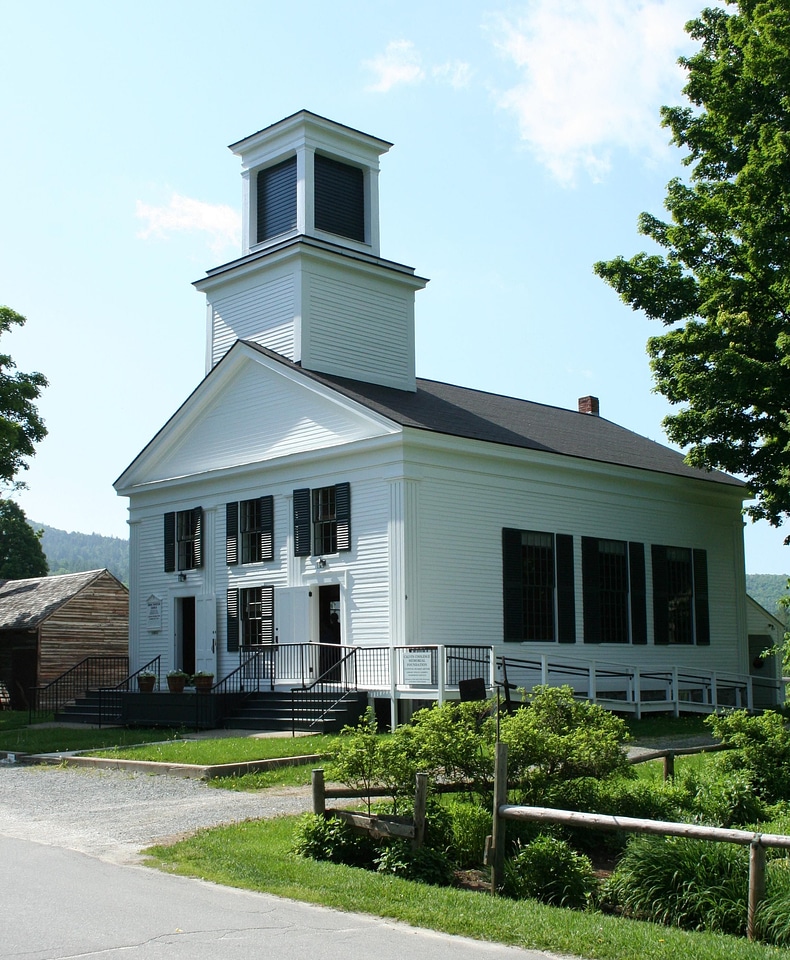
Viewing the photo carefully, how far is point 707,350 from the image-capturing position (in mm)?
25219

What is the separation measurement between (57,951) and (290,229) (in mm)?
24091

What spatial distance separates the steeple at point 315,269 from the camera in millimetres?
27812

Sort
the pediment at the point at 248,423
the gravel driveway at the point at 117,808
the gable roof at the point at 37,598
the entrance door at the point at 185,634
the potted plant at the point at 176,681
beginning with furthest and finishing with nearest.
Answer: the gable roof at the point at 37,598
the entrance door at the point at 185,634
the potted plant at the point at 176,681
the pediment at the point at 248,423
the gravel driveway at the point at 117,808

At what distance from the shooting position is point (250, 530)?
2723cm

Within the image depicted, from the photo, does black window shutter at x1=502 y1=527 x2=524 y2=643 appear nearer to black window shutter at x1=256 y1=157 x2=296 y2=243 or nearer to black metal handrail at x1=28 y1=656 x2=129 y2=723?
black window shutter at x1=256 y1=157 x2=296 y2=243

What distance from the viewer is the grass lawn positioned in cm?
751

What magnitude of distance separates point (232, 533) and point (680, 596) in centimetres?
1231

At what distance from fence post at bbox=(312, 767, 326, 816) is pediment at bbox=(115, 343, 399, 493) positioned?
13275mm

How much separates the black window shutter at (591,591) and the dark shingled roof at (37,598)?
57.8 feet

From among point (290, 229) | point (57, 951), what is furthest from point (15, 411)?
point (57, 951)

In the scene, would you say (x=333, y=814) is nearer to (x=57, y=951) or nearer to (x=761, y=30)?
(x=57, y=951)

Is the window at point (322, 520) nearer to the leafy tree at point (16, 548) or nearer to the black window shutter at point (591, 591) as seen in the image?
the black window shutter at point (591, 591)

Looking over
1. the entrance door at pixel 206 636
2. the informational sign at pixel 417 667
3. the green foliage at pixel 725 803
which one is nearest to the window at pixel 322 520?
the informational sign at pixel 417 667

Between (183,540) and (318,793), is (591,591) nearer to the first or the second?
(183,540)
